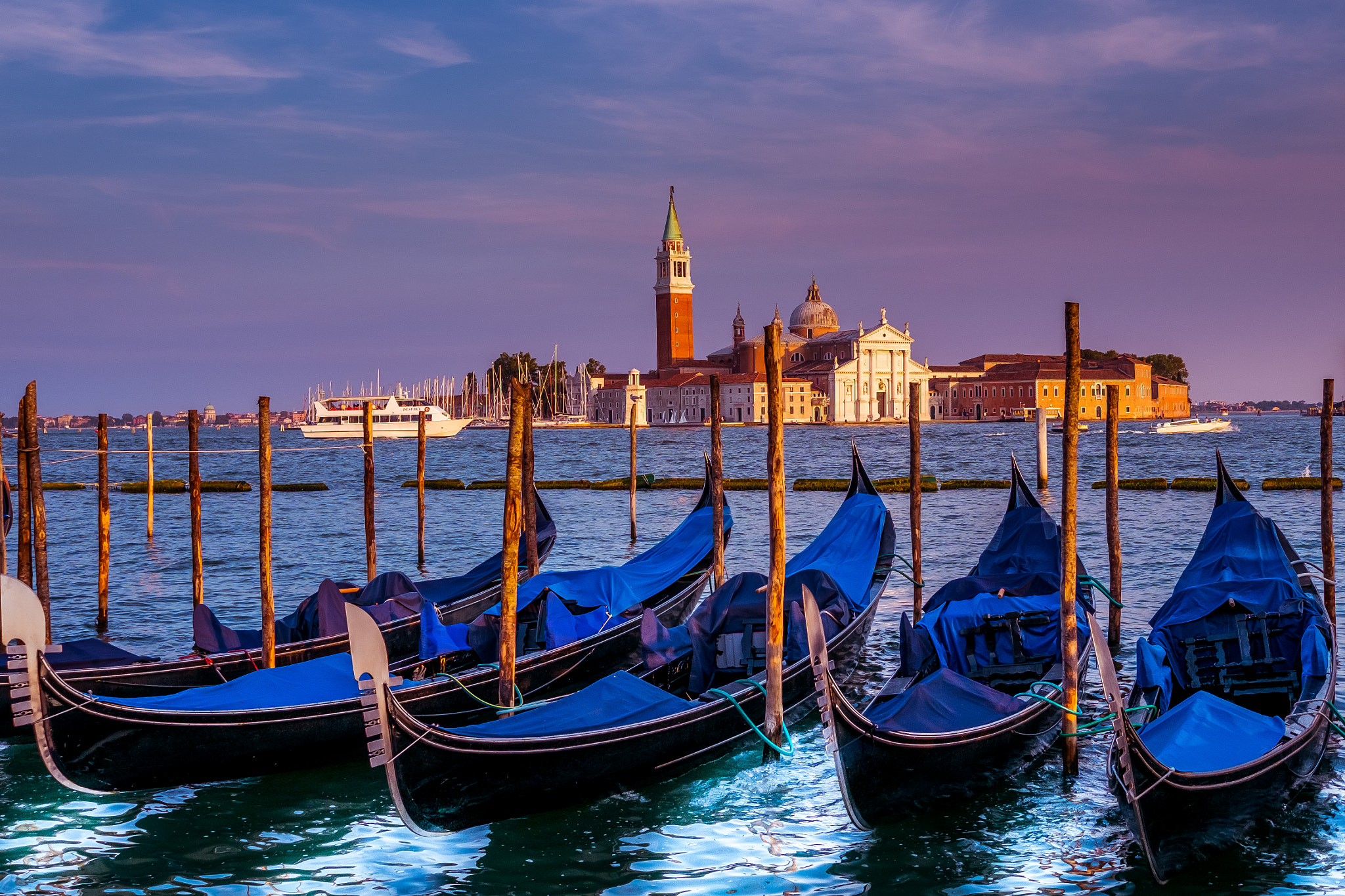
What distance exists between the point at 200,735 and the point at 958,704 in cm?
301

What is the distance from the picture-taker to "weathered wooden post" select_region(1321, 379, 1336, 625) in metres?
7.39

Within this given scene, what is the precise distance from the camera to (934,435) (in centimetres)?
6059

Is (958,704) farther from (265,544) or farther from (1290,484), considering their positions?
(1290,484)

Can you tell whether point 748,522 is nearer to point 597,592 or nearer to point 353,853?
point 597,592

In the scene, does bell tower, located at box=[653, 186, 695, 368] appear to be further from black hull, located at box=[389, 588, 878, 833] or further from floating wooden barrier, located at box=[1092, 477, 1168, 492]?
black hull, located at box=[389, 588, 878, 833]

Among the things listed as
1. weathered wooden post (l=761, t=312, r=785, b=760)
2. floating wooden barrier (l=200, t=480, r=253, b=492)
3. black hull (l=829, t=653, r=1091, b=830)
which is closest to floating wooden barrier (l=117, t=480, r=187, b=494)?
floating wooden barrier (l=200, t=480, r=253, b=492)

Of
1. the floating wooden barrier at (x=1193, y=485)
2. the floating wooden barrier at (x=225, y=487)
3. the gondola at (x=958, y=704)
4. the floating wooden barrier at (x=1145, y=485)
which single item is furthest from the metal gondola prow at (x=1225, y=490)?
the floating wooden barrier at (x=225, y=487)

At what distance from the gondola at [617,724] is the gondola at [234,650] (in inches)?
36.6

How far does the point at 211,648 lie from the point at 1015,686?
4.06 meters

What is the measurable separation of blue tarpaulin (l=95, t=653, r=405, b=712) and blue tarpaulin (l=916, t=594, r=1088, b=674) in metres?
2.68

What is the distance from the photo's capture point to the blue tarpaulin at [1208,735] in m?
4.12

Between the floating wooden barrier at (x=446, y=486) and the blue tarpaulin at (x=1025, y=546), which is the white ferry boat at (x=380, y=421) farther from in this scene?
the blue tarpaulin at (x=1025, y=546)

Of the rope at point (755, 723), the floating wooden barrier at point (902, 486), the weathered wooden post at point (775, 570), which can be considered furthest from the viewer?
the floating wooden barrier at point (902, 486)

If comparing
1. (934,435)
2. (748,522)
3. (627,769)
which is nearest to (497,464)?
(748,522)
